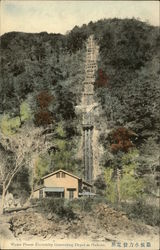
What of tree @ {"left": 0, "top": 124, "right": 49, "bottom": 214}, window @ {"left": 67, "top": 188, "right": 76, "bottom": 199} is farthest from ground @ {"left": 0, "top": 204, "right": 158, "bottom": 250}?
tree @ {"left": 0, "top": 124, "right": 49, "bottom": 214}

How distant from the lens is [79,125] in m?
5.89

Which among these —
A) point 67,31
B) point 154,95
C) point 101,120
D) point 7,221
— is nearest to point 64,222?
point 7,221

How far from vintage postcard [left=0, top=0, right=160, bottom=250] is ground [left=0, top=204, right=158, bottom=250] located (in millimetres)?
13

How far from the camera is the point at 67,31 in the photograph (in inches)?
236

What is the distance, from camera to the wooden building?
573 cm

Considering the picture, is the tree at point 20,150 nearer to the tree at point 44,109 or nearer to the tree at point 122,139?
the tree at point 44,109

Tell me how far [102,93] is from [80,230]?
1835mm

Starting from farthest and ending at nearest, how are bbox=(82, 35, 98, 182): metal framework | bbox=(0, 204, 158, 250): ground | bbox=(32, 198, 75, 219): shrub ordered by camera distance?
1. bbox=(82, 35, 98, 182): metal framework
2. bbox=(32, 198, 75, 219): shrub
3. bbox=(0, 204, 158, 250): ground

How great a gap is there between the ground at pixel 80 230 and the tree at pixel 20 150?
0.43m

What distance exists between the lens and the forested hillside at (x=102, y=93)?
5.65m

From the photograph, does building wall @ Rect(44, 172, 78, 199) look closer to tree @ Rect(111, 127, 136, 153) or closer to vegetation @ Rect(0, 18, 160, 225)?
vegetation @ Rect(0, 18, 160, 225)

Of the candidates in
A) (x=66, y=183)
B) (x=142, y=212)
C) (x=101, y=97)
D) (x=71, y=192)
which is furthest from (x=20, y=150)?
(x=142, y=212)

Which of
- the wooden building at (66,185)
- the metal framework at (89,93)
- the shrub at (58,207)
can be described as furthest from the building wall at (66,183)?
the metal framework at (89,93)

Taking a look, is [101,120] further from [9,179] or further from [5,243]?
[5,243]
